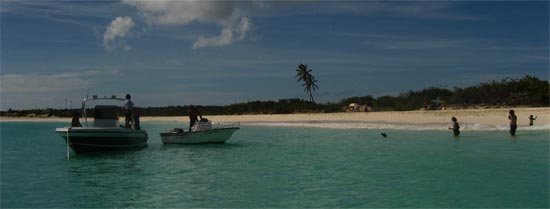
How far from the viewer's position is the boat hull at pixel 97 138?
63.4 ft

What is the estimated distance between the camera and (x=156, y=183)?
42.7 feet

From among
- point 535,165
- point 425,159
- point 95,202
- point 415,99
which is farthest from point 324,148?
point 415,99

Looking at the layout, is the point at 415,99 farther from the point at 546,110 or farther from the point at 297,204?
the point at 297,204

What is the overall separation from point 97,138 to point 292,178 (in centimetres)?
973

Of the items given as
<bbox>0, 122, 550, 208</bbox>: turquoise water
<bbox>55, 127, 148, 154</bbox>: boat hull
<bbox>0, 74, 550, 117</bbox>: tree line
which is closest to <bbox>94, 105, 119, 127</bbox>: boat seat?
<bbox>55, 127, 148, 154</bbox>: boat hull

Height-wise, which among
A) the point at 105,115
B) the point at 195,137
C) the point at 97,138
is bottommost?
the point at 195,137

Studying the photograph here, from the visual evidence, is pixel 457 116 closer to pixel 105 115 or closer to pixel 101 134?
pixel 105 115

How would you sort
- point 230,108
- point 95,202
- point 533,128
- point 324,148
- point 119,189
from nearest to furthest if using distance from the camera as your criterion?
1. point 95,202
2. point 119,189
3. point 324,148
4. point 533,128
5. point 230,108

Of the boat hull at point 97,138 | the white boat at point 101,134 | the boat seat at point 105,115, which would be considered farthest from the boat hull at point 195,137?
the boat seat at point 105,115

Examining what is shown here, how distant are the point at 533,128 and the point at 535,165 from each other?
1567 cm

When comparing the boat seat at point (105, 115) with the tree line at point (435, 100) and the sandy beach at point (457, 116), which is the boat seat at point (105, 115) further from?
the tree line at point (435, 100)

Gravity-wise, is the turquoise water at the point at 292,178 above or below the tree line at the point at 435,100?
below

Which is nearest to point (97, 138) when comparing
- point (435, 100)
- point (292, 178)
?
point (292, 178)

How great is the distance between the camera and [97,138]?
19859 mm
